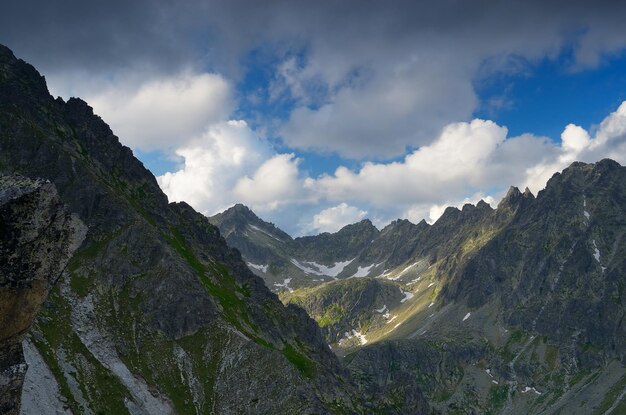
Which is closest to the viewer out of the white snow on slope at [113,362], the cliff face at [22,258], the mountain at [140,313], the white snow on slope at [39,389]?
the cliff face at [22,258]

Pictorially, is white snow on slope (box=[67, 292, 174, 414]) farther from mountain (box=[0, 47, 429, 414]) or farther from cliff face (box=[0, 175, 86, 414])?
cliff face (box=[0, 175, 86, 414])

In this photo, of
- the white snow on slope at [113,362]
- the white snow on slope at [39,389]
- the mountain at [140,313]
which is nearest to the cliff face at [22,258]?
the white snow on slope at [39,389]

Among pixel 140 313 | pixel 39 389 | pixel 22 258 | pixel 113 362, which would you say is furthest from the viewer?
pixel 140 313

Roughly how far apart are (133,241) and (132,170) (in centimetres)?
4786

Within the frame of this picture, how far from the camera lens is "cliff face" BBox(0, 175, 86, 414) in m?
17.1

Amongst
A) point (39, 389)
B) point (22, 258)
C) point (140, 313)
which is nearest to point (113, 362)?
point (140, 313)

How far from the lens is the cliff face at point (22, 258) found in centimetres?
1714

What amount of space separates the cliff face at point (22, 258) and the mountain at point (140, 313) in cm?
6300

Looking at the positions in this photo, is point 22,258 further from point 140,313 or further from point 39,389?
point 140,313

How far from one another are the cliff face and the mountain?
63.0m

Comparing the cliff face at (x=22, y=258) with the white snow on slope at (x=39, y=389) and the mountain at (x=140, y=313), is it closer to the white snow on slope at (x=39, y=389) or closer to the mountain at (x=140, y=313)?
the white snow on slope at (x=39, y=389)

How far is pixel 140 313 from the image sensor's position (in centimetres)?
11400

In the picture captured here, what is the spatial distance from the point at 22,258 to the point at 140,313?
338 ft

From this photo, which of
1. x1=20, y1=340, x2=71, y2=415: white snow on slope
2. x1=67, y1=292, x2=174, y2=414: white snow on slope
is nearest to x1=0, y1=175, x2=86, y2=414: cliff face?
x1=20, y1=340, x2=71, y2=415: white snow on slope
